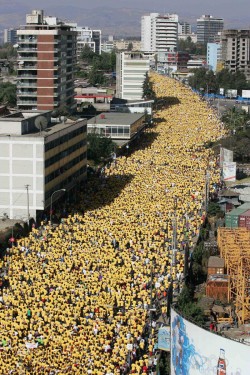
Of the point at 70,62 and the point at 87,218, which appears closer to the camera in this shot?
the point at 87,218

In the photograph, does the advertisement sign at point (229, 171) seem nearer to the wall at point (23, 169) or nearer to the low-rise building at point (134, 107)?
the wall at point (23, 169)

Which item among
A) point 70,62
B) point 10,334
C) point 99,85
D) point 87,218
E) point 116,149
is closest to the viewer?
point 10,334

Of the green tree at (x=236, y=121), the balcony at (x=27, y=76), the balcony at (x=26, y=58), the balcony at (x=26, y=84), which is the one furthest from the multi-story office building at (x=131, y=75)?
the balcony at (x=26, y=58)

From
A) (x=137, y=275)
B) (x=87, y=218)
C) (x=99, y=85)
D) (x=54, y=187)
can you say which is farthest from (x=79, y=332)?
(x=99, y=85)

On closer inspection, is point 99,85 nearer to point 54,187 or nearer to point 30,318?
point 54,187

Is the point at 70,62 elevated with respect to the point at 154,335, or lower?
elevated

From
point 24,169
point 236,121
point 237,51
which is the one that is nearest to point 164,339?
point 24,169
